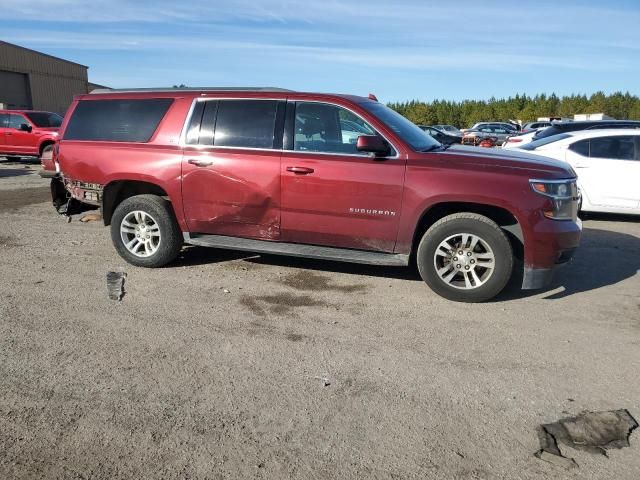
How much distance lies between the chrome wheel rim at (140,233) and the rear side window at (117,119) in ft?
2.78

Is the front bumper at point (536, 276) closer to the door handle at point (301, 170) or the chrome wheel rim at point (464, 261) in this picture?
the chrome wheel rim at point (464, 261)

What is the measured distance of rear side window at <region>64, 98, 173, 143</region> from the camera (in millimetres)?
5843

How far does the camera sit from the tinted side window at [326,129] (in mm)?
5250

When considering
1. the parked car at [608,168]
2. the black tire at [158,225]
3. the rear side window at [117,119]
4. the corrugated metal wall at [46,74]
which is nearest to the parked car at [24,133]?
the rear side window at [117,119]

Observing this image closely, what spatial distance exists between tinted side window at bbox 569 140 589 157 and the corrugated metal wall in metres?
37.7

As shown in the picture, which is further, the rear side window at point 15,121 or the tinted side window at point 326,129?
the rear side window at point 15,121

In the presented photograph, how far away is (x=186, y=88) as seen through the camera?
19.5ft

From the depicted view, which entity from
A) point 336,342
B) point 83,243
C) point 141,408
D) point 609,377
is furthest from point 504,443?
point 83,243

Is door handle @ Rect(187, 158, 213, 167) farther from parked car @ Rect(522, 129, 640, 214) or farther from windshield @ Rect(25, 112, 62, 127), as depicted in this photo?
windshield @ Rect(25, 112, 62, 127)

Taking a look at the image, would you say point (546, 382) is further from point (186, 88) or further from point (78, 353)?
point (186, 88)

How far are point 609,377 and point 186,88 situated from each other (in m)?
4.92

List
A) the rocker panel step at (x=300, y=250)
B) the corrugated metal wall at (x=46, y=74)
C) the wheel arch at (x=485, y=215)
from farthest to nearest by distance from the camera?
1. the corrugated metal wall at (x=46, y=74)
2. the rocker panel step at (x=300, y=250)
3. the wheel arch at (x=485, y=215)

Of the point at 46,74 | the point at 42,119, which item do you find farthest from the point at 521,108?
the point at 42,119

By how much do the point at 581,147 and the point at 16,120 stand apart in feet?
54.4
